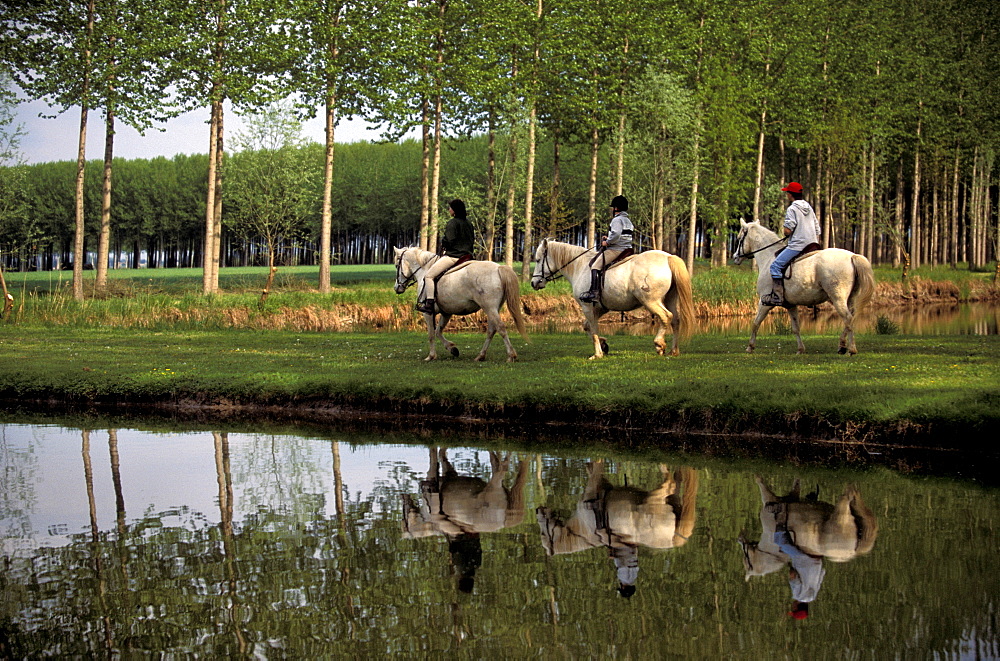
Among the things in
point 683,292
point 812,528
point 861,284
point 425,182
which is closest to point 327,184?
point 425,182

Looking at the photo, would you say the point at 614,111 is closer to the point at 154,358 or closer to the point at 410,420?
the point at 154,358

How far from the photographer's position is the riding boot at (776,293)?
19344 mm

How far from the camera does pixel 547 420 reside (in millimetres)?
14414

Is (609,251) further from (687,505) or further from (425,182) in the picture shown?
(425,182)

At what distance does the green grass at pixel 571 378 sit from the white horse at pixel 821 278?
975mm

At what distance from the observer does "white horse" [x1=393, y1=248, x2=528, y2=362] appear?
60.3 feet

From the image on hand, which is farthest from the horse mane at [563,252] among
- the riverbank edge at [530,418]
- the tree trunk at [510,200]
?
the tree trunk at [510,200]

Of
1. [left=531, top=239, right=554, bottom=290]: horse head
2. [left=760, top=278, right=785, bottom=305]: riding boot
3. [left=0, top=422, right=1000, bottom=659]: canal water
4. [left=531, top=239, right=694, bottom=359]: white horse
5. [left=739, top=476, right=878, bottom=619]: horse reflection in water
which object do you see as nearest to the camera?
[left=0, top=422, right=1000, bottom=659]: canal water

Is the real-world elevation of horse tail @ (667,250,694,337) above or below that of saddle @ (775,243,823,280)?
below

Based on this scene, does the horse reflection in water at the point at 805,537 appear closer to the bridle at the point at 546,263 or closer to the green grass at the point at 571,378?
the green grass at the point at 571,378

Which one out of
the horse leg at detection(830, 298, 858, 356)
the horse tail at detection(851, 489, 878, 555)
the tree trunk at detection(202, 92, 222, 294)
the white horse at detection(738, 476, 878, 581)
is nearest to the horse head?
the horse leg at detection(830, 298, 858, 356)

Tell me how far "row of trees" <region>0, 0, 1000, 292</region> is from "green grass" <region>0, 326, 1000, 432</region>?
66.6ft

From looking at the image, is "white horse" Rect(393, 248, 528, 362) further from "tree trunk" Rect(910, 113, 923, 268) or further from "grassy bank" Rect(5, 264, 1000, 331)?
"tree trunk" Rect(910, 113, 923, 268)

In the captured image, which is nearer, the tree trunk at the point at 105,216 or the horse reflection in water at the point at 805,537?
the horse reflection in water at the point at 805,537
